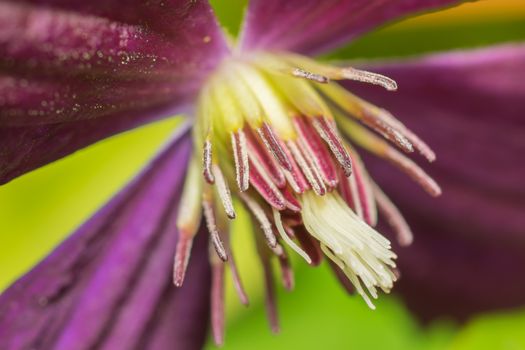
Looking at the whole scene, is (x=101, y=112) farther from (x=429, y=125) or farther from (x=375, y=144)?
(x=429, y=125)

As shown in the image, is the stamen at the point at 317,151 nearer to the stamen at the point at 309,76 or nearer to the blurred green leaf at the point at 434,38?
the stamen at the point at 309,76

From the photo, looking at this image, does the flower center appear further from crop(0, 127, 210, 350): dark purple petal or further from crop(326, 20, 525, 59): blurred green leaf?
crop(326, 20, 525, 59): blurred green leaf

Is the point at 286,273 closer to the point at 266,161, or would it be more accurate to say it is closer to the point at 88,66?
the point at 266,161

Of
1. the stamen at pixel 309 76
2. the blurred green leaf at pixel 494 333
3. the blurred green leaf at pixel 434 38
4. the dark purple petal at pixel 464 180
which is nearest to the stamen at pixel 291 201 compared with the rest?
the stamen at pixel 309 76

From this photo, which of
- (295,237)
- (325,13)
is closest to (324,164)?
(295,237)

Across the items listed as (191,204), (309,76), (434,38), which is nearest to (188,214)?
(191,204)

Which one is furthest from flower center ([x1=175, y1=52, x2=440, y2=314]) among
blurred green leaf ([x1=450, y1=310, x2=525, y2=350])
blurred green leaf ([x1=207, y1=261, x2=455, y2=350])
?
blurred green leaf ([x1=207, y1=261, x2=455, y2=350])

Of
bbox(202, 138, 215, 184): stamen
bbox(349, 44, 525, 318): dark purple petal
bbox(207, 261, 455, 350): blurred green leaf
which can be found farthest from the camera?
bbox(207, 261, 455, 350): blurred green leaf

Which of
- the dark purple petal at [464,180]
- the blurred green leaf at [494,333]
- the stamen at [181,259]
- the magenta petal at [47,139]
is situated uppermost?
the magenta petal at [47,139]
